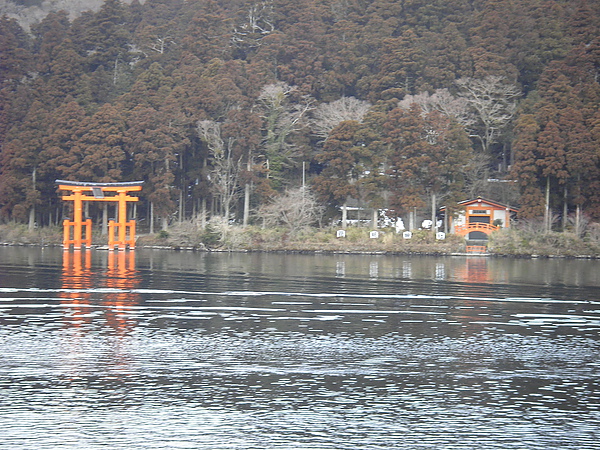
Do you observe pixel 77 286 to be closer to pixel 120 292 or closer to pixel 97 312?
pixel 120 292

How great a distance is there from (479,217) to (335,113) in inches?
485

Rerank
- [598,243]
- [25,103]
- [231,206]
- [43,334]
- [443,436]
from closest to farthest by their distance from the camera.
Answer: [443,436]
[43,334]
[598,243]
[231,206]
[25,103]

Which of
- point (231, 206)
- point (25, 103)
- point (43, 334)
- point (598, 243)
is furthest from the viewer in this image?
point (25, 103)

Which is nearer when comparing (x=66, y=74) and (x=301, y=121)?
(x=301, y=121)

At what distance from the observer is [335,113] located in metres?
55.8

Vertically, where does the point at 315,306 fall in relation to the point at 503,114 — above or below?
below

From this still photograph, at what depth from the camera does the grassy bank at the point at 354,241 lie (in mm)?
46062

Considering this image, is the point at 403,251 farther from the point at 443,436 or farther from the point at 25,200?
the point at 443,436

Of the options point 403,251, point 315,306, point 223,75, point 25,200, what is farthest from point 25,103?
point 315,306

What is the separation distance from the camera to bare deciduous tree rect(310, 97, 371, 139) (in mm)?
55812

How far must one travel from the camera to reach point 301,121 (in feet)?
189

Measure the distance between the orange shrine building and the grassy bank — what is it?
3.15m

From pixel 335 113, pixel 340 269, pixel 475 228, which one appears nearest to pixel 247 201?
pixel 335 113

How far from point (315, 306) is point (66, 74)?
49.0 metres
